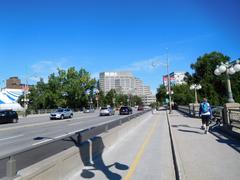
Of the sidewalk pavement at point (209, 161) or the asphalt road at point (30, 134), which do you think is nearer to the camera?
the sidewalk pavement at point (209, 161)

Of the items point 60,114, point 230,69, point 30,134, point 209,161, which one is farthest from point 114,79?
point 209,161

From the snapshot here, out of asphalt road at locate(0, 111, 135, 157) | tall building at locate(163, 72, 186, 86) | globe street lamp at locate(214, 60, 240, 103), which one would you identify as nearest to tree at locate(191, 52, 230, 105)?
tall building at locate(163, 72, 186, 86)

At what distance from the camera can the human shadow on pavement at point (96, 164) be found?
6.77 metres

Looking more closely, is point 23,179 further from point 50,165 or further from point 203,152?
point 203,152

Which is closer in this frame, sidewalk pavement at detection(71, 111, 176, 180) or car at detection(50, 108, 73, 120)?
sidewalk pavement at detection(71, 111, 176, 180)

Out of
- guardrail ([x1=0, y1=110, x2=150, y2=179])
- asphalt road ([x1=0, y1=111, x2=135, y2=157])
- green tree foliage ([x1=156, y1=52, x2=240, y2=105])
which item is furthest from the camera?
green tree foliage ([x1=156, y1=52, x2=240, y2=105])

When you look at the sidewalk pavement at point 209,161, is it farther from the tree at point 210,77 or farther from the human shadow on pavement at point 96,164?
the tree at point 210,77

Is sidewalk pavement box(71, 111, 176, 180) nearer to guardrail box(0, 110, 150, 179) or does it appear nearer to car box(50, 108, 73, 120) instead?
guardrail box(0, 110, 150, 179)

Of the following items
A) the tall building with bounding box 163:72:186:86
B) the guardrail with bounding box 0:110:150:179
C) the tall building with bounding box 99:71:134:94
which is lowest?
the guardrail with bounding box 0:110:150:179

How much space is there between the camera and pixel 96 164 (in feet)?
26.0

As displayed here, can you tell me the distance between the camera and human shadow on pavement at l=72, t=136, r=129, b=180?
6.77 m

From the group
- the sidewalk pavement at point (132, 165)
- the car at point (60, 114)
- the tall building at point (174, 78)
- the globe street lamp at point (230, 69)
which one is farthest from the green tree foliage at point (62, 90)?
the sidewalk pavement at point (132, 165)

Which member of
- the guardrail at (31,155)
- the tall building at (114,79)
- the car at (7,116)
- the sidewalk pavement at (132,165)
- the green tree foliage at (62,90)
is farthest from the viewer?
the tall building at (114,79)

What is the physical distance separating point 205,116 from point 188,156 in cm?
662
